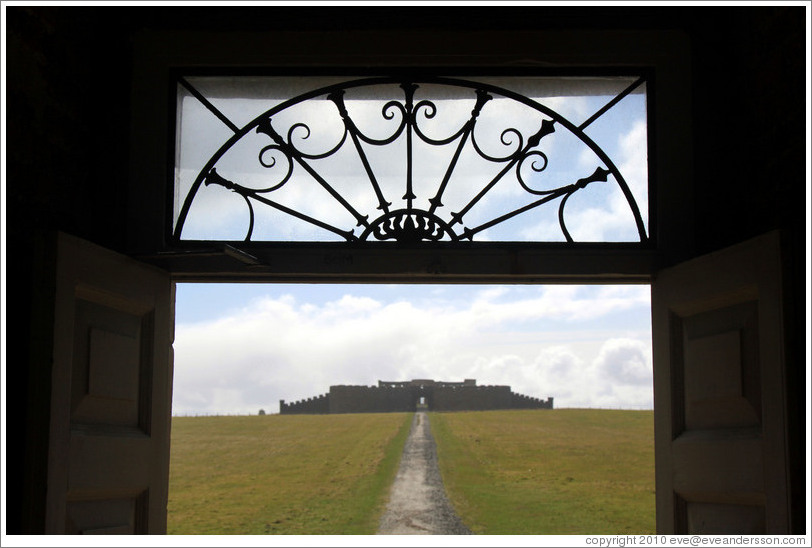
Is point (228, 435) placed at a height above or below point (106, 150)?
below

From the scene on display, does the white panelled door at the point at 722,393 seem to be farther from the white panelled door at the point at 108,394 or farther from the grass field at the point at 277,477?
the grass field at the point at 277,477

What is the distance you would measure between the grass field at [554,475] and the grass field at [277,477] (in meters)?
2.02

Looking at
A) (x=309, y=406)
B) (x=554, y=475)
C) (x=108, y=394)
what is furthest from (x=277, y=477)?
(x=309, y=406)

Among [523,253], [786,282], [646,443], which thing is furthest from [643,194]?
[646,443]

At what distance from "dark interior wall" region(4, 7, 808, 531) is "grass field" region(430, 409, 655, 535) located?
1100 cm

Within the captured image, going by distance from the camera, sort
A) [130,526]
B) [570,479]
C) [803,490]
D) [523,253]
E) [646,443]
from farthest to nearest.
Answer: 1. [646,443]
2. [570,479]
3. [523,253]
4. [130,526]
5. [803,490]

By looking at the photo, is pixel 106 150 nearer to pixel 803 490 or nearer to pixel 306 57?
pixel 306 57

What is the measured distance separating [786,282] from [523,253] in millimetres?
901

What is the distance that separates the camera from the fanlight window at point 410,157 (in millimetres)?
2734

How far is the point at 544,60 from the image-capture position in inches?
108

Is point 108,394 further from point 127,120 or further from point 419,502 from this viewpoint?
point 419,502

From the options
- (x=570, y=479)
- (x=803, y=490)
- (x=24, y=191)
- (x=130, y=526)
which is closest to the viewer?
(x=803, y=490)

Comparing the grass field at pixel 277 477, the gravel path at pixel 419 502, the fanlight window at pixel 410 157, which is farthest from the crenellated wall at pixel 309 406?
the fanlight window at pixel 410 157

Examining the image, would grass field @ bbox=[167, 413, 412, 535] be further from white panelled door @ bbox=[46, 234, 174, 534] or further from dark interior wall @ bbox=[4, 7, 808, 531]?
dark interior wall @ bbox=[4, 7, 808, 531]
